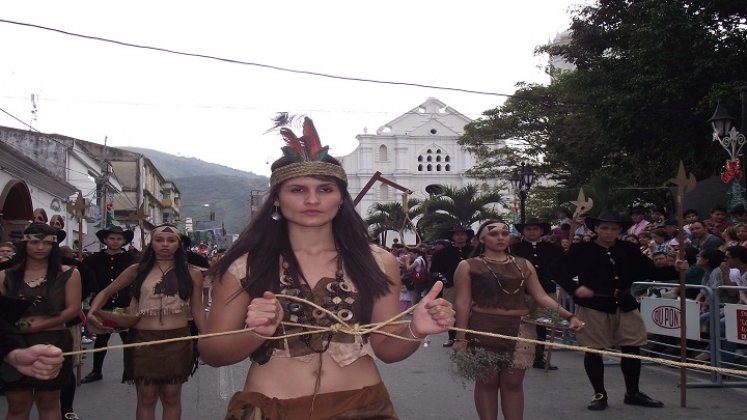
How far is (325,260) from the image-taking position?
352cm

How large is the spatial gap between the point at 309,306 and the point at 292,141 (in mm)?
812

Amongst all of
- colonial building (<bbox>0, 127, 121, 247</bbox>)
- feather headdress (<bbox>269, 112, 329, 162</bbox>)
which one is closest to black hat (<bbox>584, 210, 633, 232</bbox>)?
feather headdress (<bbox>269, 112, 329, 162</bbox>)

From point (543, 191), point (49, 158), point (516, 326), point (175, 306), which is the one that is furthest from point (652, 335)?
point (49, 158)

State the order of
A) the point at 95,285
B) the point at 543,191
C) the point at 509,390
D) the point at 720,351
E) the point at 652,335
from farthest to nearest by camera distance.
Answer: the point at 543,191 → the point at 652,335 → the point at 720,351 → the point at 95,285 → the point at 509,390

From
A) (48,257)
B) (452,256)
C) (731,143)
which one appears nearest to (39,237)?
(48,257)

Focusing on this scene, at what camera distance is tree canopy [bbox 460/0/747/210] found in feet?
59.4

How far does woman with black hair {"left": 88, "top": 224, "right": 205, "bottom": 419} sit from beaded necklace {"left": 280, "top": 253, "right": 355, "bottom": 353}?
10.4 ft

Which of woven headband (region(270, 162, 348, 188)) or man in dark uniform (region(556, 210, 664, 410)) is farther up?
woven headband (region(270, 162, 348, 188))

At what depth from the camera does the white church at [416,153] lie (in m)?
81.7

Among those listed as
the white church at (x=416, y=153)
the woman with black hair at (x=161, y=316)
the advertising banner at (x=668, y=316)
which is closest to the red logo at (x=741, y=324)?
the advertising banner at (x=668, y=316)

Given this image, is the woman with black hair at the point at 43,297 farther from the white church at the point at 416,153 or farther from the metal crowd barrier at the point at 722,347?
the white church at the point at 416,153

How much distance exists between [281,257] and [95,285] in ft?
13.6

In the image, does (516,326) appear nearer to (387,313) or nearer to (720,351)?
(387,313)

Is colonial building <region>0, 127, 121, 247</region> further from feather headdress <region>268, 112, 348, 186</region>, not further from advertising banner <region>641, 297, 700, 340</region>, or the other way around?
feather headdress <region>268, 112, 348, 186</region>
